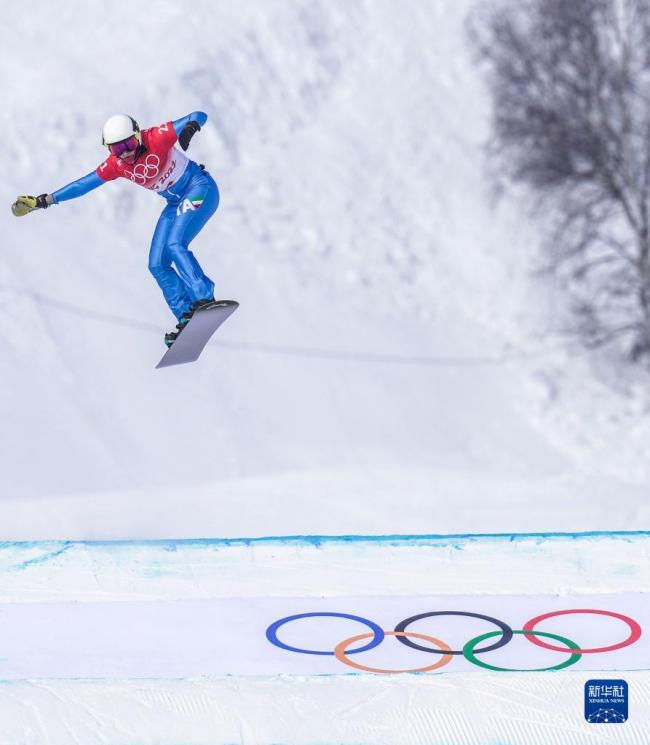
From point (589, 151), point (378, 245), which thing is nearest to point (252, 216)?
point (378, 245)

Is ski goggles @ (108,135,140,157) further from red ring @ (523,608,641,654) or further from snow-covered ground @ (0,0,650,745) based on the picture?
snow-covered ground @ (0,0,650,745)

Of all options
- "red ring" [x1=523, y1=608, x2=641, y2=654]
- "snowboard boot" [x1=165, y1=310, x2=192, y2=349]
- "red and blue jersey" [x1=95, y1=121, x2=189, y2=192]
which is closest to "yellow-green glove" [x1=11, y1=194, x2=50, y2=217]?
"red and blue jersey" [x1=95, y1=121, x2=189, y2=192]

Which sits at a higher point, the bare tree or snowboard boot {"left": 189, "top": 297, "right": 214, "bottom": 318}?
the bare tree

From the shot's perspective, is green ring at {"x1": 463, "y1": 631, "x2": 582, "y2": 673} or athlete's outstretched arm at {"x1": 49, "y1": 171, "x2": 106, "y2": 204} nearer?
athlete's outstretched arm at {"x1": 49, "y1": 171, "x2": 106, "y2": 204}

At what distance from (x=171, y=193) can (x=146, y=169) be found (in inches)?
12.4

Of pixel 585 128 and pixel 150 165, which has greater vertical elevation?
pixel 585 128

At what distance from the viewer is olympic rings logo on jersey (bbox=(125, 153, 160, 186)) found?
23.1ft

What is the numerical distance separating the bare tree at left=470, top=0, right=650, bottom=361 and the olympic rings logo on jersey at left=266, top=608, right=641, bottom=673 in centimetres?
1247

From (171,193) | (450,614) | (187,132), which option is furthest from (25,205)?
(450,614)

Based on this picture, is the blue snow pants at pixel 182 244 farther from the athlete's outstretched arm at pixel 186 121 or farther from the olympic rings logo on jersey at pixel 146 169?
the athlete's outstretched arm at pixel 186 121

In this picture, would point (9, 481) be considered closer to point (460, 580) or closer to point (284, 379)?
point (284, 379)

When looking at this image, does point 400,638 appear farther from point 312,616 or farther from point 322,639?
point 312,616

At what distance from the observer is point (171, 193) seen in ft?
24.2

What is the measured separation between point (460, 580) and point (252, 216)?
13.6 metres
